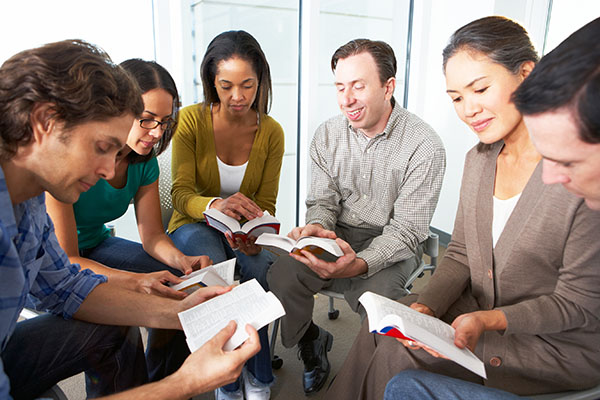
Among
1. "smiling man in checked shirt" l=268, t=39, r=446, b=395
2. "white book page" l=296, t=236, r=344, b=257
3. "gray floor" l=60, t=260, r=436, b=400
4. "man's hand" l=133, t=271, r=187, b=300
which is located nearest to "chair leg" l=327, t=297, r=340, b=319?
"gray floor" l=60, t=260, r=436, b=400

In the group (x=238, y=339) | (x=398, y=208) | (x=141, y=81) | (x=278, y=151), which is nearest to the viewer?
(x=238, y=339)

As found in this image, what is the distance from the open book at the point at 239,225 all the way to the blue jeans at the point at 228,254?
123mm

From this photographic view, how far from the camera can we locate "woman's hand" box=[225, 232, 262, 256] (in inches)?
75.2

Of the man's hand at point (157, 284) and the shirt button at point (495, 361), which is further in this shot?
the man's hand at point (157, 284)

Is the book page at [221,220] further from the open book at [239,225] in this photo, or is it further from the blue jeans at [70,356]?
the blue jeans at [70,356]

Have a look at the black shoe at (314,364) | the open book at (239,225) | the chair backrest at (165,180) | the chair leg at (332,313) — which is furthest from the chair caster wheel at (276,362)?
the chair backrest at (165,180)

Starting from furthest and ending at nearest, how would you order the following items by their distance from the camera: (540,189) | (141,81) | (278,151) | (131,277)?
(278,151)
(141,81)
(131,277)
(540,189)

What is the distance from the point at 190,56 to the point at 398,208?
5.90 feet

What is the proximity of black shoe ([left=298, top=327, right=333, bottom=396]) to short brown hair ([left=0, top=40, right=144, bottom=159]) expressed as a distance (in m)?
1.34

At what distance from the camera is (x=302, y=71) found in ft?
11.2

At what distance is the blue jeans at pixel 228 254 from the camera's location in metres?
1.79

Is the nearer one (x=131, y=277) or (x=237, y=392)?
(x=131, y=277)

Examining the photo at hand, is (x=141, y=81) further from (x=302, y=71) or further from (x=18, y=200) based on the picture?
(x=302, y=71)

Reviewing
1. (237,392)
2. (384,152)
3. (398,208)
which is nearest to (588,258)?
(398,208)
